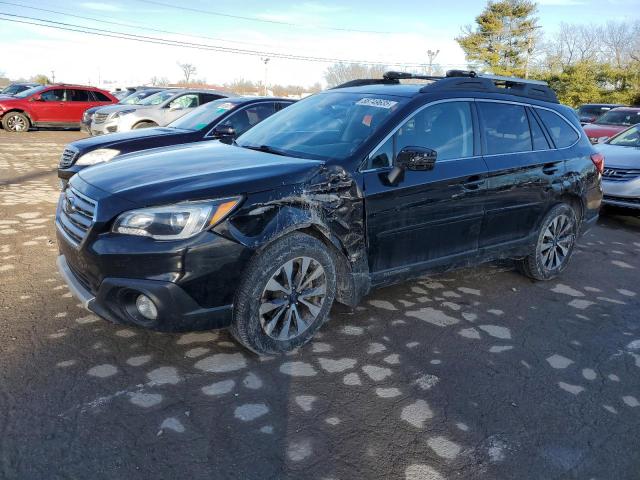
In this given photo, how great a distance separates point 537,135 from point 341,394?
3.18 meters

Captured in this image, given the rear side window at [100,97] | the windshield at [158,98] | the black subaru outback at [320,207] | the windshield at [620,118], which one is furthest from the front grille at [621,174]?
the rear side window at [100,97]

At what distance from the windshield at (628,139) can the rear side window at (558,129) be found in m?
4.58

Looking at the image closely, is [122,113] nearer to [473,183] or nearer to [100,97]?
[100,97]

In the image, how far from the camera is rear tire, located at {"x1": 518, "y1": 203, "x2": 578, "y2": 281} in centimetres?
504

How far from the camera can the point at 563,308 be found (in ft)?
15.1

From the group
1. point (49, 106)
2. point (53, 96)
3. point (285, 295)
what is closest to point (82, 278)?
point (285, 295)

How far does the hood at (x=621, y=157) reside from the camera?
26.3 ft

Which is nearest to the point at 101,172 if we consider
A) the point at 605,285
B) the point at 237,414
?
the point at 237,414

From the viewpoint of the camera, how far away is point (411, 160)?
3.60 meters

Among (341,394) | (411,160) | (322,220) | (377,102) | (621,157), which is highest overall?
(377,102)

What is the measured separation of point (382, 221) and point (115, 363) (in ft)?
6.38

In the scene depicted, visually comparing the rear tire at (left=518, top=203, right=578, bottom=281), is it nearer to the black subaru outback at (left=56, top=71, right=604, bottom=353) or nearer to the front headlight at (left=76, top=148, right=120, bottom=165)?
the black subaru outback at (left=56, top=71, right=604, bottom=353)

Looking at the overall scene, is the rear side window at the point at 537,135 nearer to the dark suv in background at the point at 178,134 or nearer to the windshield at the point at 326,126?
the windshield at the point at 326,126

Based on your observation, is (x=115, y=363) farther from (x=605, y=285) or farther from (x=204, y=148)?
(x=605, y=285)
